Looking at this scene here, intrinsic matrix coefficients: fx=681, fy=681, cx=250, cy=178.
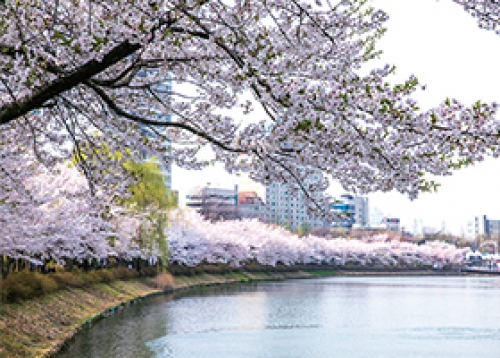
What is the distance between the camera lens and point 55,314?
17469 millimetres

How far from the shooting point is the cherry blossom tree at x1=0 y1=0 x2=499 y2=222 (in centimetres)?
486

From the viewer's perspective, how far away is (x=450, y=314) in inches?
1048

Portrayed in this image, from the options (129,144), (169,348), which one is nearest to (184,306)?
A: (169,348)

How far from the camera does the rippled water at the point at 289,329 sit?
16.2 m

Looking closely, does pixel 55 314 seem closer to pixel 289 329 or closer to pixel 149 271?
pixel 289 329

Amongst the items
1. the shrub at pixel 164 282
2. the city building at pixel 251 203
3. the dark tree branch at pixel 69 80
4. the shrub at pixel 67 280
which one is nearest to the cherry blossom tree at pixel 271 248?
the shrub at pixel 164 282

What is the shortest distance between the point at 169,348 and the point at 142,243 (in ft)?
53.9

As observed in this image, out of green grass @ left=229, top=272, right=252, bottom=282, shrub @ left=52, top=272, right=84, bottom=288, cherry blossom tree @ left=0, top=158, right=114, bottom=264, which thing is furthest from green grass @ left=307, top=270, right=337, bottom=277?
shrub @ left=52, top=272, right=84, bottom=288

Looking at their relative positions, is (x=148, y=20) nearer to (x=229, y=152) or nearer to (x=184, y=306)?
(x=229, y=152)

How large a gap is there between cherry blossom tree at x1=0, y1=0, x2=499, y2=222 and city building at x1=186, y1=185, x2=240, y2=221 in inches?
2339

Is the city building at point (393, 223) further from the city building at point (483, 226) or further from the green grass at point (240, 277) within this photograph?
the green grass at point (240, 277)

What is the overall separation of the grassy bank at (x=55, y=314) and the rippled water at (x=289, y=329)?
0.48 m

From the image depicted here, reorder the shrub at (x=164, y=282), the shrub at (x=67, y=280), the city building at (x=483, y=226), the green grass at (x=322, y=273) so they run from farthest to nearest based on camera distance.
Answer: the city building at (x=483, y=226)
the green grass at (x=322, y=273)
the shrub at (x=164, y=282)
the shrub at (x=67, y=280)

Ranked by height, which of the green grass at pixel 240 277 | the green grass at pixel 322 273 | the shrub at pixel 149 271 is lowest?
the green grass at pixel 322 273
